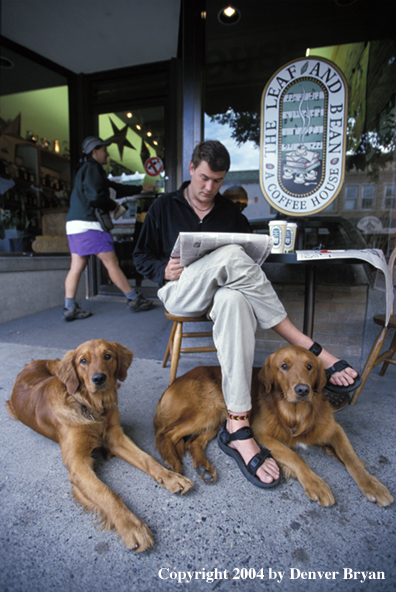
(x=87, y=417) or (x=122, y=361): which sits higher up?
(x=122, y=361)

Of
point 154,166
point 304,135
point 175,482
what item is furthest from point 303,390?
point 154,166

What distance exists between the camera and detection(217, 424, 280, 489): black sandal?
122 cm

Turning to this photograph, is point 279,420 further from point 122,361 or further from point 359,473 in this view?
point 122,361

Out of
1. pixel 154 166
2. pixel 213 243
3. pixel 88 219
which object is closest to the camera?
pixel 213 243

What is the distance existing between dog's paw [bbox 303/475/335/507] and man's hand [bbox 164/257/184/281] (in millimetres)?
1142

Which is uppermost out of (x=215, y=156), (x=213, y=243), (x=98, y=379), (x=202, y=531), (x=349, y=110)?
(x=349, y=110)

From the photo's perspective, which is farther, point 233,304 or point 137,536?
point 233,304

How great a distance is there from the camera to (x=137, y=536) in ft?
3.20

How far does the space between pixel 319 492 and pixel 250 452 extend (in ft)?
0.94

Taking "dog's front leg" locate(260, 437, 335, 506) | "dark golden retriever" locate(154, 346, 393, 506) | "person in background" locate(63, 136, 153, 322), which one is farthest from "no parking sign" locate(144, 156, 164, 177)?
"dog's front leg" locate(260, 437, 335, 506)

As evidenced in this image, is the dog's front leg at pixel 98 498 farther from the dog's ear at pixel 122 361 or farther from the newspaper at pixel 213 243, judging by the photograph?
the newspaper at pixel 213 243

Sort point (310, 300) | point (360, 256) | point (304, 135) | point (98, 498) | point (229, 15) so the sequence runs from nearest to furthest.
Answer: point (98, 498) < point (360, 256) < point (310, 300) < point (304, 135) < point (229, 15)

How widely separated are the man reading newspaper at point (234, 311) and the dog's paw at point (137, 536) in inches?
17.5

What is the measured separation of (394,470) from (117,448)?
1.18m
